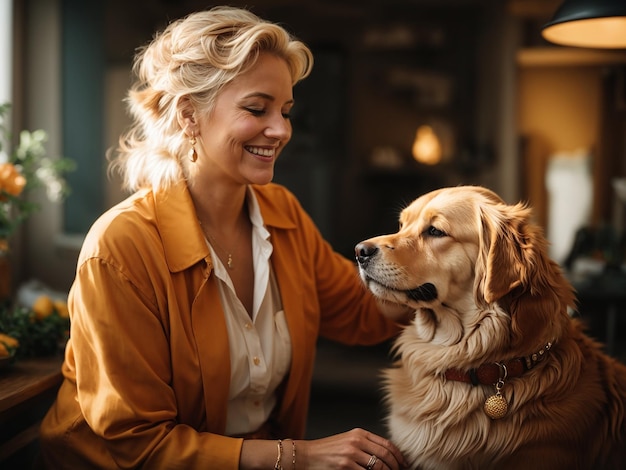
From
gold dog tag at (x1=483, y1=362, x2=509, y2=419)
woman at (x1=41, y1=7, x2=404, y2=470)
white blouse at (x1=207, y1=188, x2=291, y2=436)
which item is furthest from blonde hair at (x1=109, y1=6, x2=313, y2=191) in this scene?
gold dog tag at (x1=483, y1=362, x2=509, y2=419)

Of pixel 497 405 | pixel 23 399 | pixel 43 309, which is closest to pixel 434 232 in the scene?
pixel 497 405

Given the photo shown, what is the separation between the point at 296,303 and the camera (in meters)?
1.68

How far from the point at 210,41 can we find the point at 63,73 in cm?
245

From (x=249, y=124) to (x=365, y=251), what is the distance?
413 mm

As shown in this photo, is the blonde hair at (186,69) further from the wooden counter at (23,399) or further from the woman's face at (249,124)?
the wooden counter at (23,399)

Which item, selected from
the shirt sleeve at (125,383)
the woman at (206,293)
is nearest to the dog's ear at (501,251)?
the woman at (206,293)

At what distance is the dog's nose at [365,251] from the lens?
58.4 inches

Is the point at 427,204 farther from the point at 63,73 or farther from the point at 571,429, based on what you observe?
the point at 63,73

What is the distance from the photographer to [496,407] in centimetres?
133

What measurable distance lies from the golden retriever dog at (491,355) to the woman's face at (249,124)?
1.14 feet

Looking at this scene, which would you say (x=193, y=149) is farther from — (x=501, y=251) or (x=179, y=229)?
(x=501, y=251)

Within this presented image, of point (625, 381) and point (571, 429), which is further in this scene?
point (625, 381)

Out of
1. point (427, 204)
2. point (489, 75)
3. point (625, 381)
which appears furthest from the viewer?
point (489, 75)

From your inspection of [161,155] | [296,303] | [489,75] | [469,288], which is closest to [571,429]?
[469,288]
